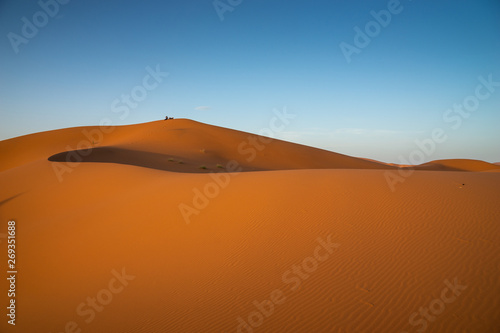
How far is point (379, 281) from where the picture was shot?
4434 mm

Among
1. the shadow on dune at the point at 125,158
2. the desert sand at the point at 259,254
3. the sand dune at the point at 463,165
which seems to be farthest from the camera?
the sand dune at the point at 463,165

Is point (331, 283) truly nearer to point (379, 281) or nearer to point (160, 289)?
point (379, 281)

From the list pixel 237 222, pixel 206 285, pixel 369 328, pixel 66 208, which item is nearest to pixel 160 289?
pixel 206 285

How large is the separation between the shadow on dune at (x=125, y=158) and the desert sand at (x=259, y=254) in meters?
5.13

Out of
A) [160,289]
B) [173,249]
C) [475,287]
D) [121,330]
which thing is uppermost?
[173,249]

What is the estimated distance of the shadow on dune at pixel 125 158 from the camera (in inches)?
669

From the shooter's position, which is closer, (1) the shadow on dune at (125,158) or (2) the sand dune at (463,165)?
(1) the shadow on dune at (125,158)

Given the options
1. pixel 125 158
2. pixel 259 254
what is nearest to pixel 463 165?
pixel 125 158

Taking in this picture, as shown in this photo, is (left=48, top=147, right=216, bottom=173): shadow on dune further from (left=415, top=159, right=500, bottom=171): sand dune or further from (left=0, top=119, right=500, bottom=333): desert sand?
(left=415, top=159, right=500, bottom=171): sand dune

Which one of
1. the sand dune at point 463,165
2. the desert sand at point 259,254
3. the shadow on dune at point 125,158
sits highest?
the shadow on dune at point 125,158

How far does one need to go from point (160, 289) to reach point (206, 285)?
92cm

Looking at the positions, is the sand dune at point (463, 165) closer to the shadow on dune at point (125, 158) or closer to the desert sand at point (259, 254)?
the shadow on dune at point (125, 158)

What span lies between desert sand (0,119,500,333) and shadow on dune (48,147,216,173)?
513 cm

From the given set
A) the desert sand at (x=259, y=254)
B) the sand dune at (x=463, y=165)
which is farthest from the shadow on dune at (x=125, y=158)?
the sand dune at (x=463, y=165)
